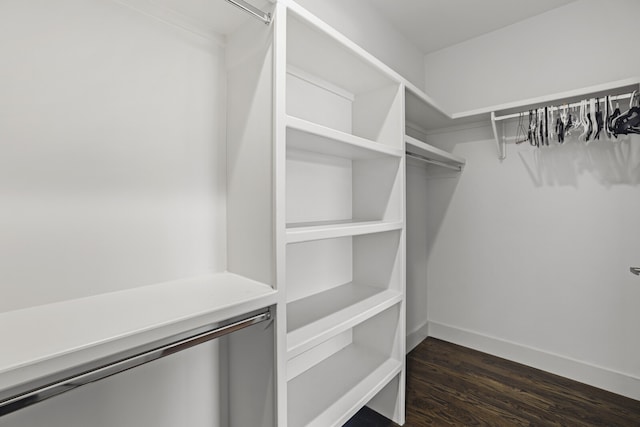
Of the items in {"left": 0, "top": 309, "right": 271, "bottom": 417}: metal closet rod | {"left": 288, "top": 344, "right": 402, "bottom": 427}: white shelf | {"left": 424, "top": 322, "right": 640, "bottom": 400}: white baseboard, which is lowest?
{"left": 424, "top": 322, "right": 640, "bottom": 400}: white baseboard

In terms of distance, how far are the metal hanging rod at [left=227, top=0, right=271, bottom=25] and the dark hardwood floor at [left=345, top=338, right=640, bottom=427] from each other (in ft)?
6.51

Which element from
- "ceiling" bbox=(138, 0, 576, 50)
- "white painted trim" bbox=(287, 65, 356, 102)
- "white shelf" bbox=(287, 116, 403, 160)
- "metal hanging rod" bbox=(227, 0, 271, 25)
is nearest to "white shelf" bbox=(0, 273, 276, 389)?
"white shelf" bbox=(287, 116, 403, 160)

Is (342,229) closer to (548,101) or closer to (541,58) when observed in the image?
(548,101)

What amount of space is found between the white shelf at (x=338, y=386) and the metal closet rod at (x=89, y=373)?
72 cm

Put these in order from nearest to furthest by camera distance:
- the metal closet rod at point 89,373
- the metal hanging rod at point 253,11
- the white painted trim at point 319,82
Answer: the metal closet rod at point 89,373 < the metal hanging rod at point 253,11 < the white painted trim at point 319,82

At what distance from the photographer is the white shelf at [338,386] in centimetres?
127

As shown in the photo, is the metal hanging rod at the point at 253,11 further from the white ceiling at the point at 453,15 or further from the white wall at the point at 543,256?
the white wall at the point at 543,256

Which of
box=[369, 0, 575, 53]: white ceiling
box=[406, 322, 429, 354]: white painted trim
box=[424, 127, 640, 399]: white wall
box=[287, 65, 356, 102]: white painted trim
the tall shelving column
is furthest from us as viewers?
box=[406, 322, 429, 354]: white painted trim

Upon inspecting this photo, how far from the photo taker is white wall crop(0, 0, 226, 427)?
784 millimetres

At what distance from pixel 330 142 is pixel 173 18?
0.72 metres

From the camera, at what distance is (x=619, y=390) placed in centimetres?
187

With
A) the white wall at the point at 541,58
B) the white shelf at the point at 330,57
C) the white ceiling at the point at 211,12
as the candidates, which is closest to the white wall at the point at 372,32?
the white wall at the point at 541,58

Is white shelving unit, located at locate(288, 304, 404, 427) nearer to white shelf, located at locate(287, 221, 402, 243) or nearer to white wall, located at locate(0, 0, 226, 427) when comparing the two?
→ white wall, located at locate(0, 0, 226, 427)

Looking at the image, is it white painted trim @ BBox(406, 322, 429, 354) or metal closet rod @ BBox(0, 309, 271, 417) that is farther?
white painted trim @ BBox(406, 322, 429, 354)
